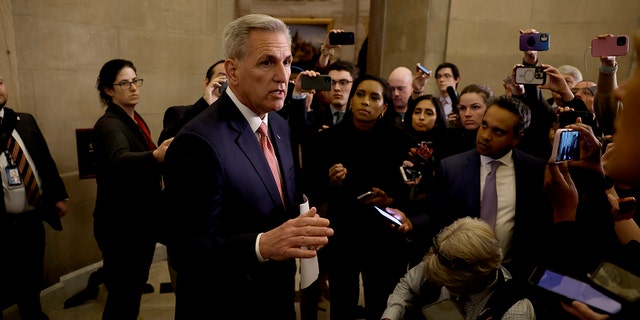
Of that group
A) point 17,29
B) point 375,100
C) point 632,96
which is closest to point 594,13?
point 375,100

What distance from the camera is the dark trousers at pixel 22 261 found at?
284 cm

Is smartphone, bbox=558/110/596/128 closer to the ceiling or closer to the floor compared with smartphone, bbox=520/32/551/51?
closer to the floor

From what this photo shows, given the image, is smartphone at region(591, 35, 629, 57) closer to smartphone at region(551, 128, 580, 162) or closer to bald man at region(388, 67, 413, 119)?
smartphone at region(551, 128, 580, 162)

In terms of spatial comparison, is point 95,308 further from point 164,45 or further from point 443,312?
point 443,312

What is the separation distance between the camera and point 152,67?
4.57m

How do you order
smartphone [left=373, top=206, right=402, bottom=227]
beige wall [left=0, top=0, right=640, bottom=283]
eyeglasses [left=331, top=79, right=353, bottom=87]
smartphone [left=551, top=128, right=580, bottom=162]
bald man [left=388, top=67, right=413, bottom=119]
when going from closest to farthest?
smartphone [left=551, top=128, right=580, bottom=162]
smartphone [left=373, top=206, right=402, bottom=227]
beige wall [left=0, top=0, right=640, bottom=283]
eyeglasses [left=331, top=79, right=353, bottom=87]
bald man [left=388, top=67, right=413, bottom=119]

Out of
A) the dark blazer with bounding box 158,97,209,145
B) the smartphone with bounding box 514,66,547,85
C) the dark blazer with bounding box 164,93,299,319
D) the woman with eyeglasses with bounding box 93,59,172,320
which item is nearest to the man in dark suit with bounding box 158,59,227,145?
the dark blazer with bounding box 158,97,209,145

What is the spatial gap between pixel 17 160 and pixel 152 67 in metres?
1.94

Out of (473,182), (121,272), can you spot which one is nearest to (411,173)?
(473,182)

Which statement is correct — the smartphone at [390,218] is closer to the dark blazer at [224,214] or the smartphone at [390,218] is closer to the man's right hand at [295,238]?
the dark blazer at [224,214]

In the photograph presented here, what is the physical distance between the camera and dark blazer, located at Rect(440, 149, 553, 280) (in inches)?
92.8

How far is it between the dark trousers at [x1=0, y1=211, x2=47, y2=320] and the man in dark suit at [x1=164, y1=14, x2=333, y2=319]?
6.08 ft

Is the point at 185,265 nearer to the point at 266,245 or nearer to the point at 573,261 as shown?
the point at 266,245

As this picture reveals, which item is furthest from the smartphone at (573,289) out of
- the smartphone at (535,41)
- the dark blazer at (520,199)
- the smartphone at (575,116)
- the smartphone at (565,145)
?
the smartphone at (535,41)
